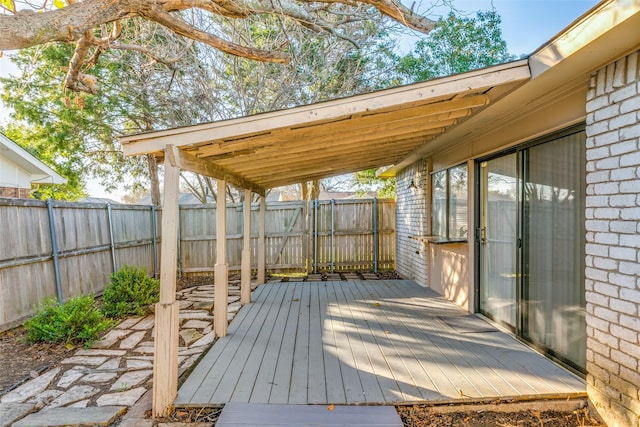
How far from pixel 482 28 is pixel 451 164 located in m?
6.10

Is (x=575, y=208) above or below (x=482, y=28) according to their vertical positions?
below

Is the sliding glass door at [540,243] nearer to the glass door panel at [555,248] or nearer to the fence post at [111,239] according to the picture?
the glass door panel at [555,248]

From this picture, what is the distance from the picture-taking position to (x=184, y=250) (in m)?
7.88

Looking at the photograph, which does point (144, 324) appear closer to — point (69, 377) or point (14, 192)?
point (69, 377)

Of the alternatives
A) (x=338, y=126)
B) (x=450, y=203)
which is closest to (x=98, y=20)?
(x=338, y=126)

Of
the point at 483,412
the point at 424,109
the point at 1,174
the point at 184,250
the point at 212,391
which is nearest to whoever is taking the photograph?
the point at 483,412

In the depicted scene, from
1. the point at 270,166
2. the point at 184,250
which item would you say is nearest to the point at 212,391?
the point at 270,166

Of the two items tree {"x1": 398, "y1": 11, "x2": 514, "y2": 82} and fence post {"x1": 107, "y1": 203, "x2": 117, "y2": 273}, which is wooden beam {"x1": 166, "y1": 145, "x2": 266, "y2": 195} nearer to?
fence post {"x1": 107, "y1": 203, "x2": 117, "y2": 273}

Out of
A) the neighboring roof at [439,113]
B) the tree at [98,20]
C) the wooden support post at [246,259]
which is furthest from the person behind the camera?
the wooden support post at [246,259]

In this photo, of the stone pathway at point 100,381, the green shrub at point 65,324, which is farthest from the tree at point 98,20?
the stone pathway at point 100,381

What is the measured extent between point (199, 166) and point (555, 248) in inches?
123

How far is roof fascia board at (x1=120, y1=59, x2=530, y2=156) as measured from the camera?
241 cm

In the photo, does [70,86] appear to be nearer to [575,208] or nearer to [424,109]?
[424,109]

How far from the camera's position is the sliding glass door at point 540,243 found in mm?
2660
